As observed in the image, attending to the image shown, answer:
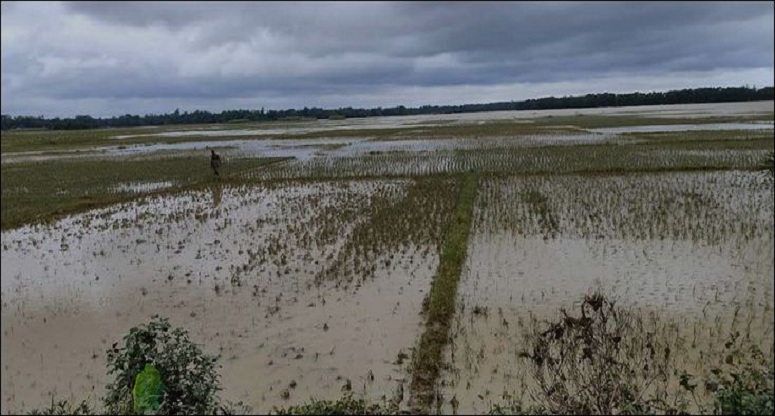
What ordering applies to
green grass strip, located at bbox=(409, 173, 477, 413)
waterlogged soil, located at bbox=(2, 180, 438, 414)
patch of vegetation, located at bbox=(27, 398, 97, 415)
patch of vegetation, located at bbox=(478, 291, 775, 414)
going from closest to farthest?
patch of vegetation, located at bbox=(478, 291, 775, 414), patch of vegetation, located at bbox=(27, 398, 97, 415), waterlogged soil, located at bbox=(2, 180, 438, 414), green grass strip, located at bbox=(409, 173, 477, 413)

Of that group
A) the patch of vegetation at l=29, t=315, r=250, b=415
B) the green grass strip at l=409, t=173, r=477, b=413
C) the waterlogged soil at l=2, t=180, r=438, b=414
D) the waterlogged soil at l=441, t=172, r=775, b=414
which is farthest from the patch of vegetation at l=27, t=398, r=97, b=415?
the waterlogged soil at l=441, t=172, r=775, b=414

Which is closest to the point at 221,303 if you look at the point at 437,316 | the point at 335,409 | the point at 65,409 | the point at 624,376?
the point at 437,316

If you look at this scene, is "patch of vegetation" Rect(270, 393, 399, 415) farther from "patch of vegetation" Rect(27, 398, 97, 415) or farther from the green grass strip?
"patch of vegetation" Rect(27, 398, 97, 415)

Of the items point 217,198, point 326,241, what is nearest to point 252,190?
point 217,198

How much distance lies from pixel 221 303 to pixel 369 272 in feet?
7.05

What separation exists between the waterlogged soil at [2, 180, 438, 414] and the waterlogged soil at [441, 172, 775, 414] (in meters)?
0.76

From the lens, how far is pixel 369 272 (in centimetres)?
798

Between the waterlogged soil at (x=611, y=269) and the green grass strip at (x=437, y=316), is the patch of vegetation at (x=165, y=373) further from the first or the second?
the waterlogged soil at (x=611, y=269)

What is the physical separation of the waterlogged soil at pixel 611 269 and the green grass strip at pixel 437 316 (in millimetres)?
121

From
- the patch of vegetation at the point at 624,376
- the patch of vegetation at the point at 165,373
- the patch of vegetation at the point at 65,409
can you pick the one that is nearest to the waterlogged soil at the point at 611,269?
the patch of vegetation at the point at 624,376

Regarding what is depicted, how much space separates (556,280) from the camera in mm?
7371

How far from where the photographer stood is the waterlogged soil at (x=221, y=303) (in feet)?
14.3

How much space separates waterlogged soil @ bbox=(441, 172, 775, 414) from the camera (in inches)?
199

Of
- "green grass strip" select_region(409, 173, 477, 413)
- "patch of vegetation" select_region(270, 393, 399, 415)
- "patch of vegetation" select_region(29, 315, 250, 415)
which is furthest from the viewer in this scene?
"green grass strip" select_region(409, 173, 477, 413)
